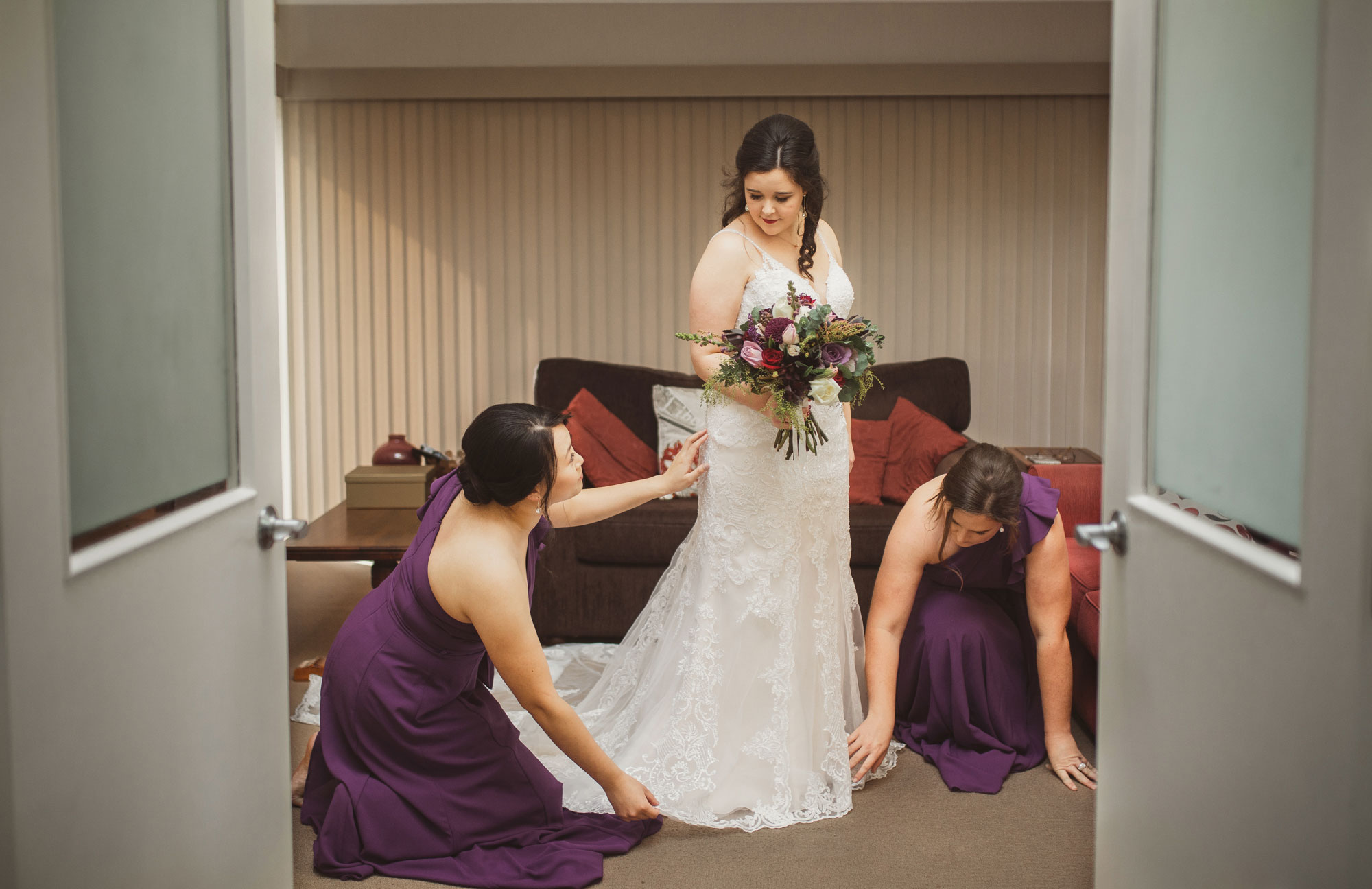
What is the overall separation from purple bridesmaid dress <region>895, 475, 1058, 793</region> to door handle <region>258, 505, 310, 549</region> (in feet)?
6.05

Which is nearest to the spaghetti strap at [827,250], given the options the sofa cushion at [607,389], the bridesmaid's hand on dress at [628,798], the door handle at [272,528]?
the bridesmaid's hand on dress at [628,798]

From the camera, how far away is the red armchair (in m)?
3.03

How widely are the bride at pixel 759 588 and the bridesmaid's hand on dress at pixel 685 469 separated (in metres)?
0.06

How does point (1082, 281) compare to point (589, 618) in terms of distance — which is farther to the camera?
point (1082, 281)

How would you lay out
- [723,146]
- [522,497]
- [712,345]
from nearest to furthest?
[522,497], [712,345], [723,146]

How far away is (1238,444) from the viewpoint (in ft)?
4.36

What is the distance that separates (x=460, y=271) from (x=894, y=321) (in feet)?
7.47

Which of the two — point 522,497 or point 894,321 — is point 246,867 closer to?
point 522,497

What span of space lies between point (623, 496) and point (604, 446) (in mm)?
1673

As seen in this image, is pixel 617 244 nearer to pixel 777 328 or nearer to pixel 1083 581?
pixel 1083 581

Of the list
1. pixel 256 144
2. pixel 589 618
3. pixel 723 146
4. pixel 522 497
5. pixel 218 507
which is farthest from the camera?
pixel 723 146

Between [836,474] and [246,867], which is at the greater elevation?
[836,474]

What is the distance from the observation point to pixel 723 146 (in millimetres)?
5480

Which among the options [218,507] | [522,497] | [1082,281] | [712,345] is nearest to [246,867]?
[218,507]
